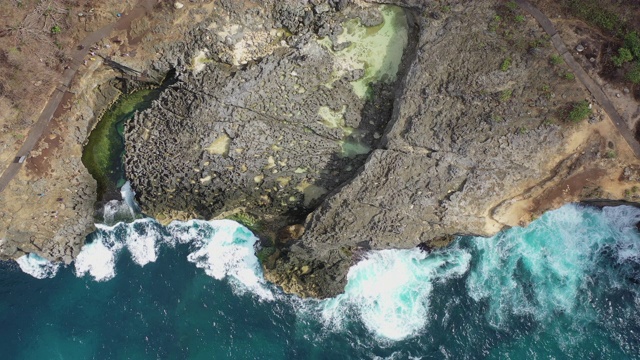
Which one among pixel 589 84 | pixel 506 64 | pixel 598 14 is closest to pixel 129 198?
pixel 506 64

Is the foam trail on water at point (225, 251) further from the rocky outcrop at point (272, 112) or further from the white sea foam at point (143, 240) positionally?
the rocky outcrop at point (272, 112)

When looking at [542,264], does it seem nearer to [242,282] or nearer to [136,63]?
[242,282]

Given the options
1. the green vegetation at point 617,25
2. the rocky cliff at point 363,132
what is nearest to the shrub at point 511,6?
the rocky cliff at point 363,132

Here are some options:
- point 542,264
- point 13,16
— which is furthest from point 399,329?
point 13,16

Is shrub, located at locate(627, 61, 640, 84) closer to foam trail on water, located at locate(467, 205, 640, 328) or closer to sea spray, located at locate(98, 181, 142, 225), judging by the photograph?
foam trail on water, located at locate(467, 205, 640, 328)

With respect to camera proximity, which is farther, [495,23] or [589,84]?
[495,23]

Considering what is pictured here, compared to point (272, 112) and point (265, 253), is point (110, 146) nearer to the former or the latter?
point (272, 112)
